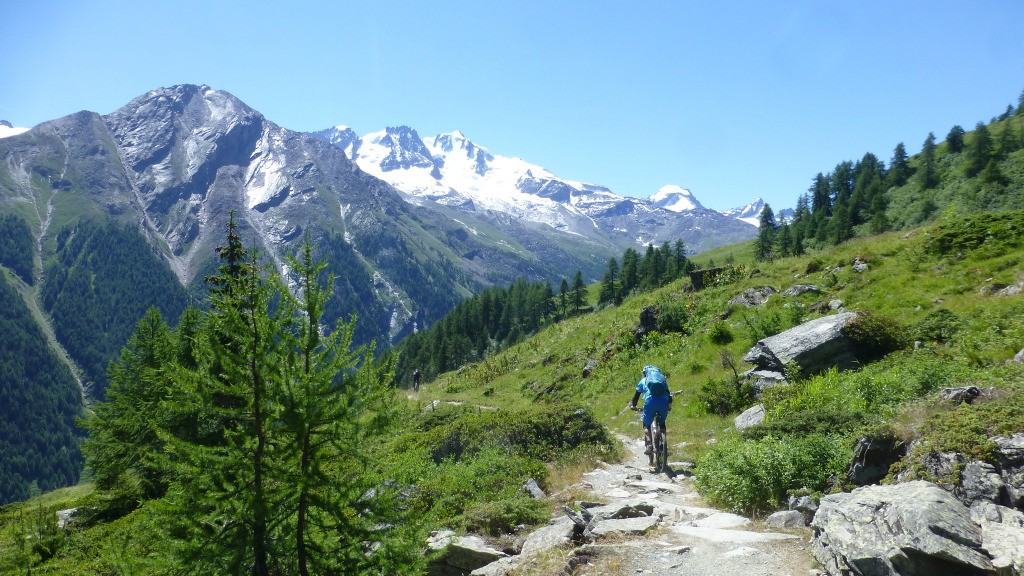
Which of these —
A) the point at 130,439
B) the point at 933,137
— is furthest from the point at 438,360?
the point at 933,137

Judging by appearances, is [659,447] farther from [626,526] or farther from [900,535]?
[900,535]

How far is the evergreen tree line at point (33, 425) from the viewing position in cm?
15790

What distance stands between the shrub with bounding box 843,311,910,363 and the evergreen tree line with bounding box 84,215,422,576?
13778 mm

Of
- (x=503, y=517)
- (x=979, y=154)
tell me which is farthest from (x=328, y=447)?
(x=979, y=154)

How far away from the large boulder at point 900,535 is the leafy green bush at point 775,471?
199cm

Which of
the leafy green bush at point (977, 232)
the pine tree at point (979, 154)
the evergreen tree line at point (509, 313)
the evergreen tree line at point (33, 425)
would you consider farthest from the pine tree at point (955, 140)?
the evergreen tree line at point (33, 425)

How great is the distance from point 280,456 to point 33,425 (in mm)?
237369

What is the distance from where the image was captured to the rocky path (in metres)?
6.52

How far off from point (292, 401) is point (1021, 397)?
31.1 feet

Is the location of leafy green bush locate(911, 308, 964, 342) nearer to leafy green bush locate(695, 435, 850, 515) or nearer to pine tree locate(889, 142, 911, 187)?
leafy green bush locate(695, 435, 850, 515)

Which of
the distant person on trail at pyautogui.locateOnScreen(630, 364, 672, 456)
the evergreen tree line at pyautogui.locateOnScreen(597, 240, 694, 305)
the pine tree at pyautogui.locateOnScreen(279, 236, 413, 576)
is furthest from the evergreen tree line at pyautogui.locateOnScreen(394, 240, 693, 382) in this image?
the pine tree at pyautogui.locateOnScreen(279, 236, 413, 576)

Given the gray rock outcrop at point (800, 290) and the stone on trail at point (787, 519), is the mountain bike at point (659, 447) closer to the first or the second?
the stone on trail at point (787, 519)

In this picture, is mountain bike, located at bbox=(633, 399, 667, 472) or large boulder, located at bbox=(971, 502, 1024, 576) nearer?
large boulder, located at bbox=(971, 502, 1024, 576)

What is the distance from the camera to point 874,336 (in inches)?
581
